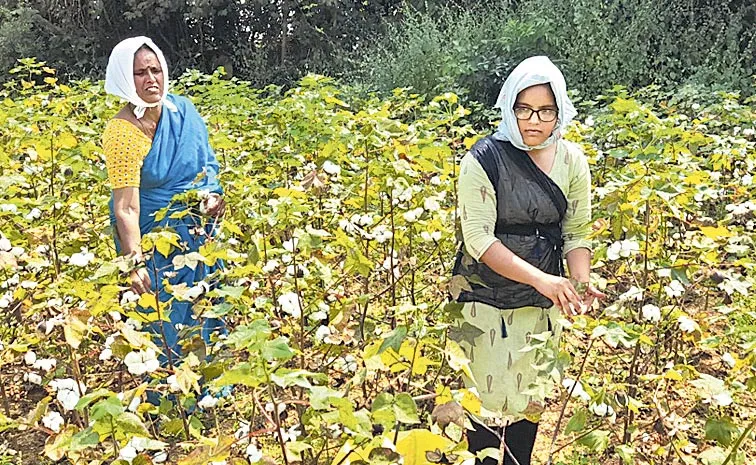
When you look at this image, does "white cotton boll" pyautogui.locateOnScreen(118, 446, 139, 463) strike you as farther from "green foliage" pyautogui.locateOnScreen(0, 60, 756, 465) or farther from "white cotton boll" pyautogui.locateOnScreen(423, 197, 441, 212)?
"white cotton boll" pyautogui.locateOnScreen(423, 197, 441, 212)

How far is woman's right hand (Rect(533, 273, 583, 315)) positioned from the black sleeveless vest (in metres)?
0.19

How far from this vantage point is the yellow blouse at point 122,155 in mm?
2625

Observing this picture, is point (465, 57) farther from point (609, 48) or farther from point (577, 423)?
point (577, 423)

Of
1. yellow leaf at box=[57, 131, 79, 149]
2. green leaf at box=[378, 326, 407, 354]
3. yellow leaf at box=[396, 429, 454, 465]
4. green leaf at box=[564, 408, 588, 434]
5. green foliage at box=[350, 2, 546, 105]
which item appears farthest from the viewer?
green foliage at box=[350, 2, 546, 105]

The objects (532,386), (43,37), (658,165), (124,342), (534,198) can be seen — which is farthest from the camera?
(43,37)

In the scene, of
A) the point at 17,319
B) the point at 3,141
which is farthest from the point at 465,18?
the point at 17,319

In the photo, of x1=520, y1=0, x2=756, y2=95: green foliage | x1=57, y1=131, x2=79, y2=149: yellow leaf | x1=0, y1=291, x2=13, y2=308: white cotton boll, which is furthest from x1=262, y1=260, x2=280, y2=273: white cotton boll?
x1=520, y1=0, x2=756, y2=95: green foliage

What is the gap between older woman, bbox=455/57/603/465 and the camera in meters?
1.93

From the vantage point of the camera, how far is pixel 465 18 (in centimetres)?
905

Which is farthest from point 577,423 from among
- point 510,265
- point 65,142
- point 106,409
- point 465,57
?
point 465,57

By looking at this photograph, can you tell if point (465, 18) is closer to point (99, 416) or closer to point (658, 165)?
point (658, 165)

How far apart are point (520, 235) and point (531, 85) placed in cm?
40

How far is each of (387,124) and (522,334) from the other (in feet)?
3.52

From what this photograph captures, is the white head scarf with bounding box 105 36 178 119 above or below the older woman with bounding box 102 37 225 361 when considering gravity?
above
